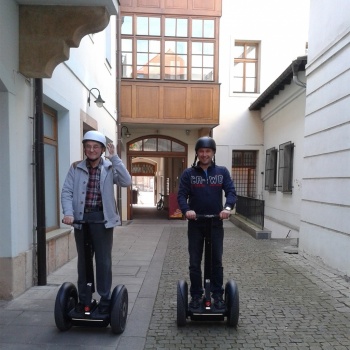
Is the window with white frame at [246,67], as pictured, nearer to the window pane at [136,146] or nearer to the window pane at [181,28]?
the window pane at [181,28]

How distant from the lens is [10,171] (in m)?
3.73

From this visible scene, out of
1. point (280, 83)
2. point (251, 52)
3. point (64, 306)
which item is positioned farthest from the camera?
point (251, 52)

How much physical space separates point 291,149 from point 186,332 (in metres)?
7.95

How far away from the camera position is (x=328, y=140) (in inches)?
221

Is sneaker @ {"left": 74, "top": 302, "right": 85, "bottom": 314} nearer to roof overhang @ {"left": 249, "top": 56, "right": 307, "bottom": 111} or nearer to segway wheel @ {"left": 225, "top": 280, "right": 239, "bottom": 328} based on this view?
segway wheel @ {"left": 225, "top": 280, "right": 239, "bottom": 328}

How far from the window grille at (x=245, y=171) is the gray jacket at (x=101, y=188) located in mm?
10345

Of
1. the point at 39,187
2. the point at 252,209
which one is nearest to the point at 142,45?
the point at 252,209

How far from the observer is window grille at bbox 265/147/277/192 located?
11.5 m

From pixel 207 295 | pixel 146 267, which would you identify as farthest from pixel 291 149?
pixel 207 295

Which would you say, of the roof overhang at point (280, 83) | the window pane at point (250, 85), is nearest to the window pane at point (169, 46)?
the window pane at point (250, 85)

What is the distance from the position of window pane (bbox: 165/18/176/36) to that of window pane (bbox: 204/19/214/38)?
3.40 ft

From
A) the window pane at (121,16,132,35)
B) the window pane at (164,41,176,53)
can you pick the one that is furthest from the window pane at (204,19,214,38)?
the window pane at (121,16,132,35)

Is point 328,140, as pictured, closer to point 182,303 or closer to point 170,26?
point 182,303

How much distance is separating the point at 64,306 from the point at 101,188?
3.63 feet
